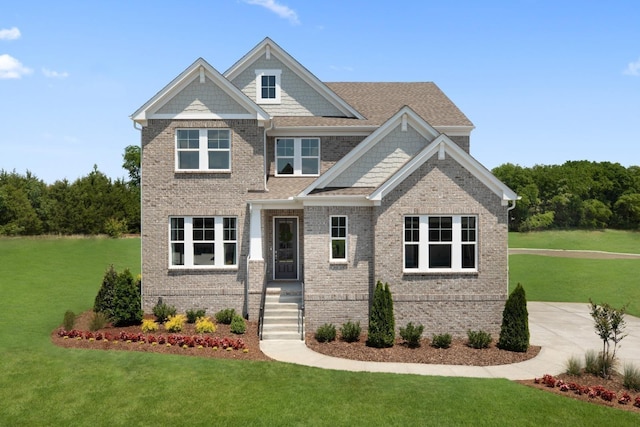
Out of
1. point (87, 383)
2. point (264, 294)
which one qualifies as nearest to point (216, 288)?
point (264, 294)

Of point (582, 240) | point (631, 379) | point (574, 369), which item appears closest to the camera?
point (631, 379)

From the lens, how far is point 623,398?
1016cm

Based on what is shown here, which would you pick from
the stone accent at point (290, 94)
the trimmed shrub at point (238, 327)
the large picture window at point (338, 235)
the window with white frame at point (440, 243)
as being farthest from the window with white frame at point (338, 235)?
the stone accent at point (290, 94)

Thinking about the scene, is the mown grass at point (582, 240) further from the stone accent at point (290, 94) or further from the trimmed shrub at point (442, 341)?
the trimmed shrub at point (442, 341)

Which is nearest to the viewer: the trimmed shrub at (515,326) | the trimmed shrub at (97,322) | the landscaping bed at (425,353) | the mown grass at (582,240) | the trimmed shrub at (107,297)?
the landscaping bed at (425,353)

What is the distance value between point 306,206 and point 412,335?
214 inches

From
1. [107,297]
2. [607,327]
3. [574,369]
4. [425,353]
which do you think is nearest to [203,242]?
[107,297]

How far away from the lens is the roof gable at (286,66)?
1952 cm

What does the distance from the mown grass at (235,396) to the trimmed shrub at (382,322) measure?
2477mm

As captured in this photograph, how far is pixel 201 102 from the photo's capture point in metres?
17.0

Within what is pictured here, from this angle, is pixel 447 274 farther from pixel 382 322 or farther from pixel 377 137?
pixel 377 137

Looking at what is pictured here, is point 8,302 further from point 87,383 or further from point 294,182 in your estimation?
point 294,182

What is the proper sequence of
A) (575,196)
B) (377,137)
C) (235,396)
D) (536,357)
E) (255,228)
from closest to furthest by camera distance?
(235,396) < (536,357) < (377,137) < (255,228) < (575,196)

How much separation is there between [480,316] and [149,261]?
1204 cm
